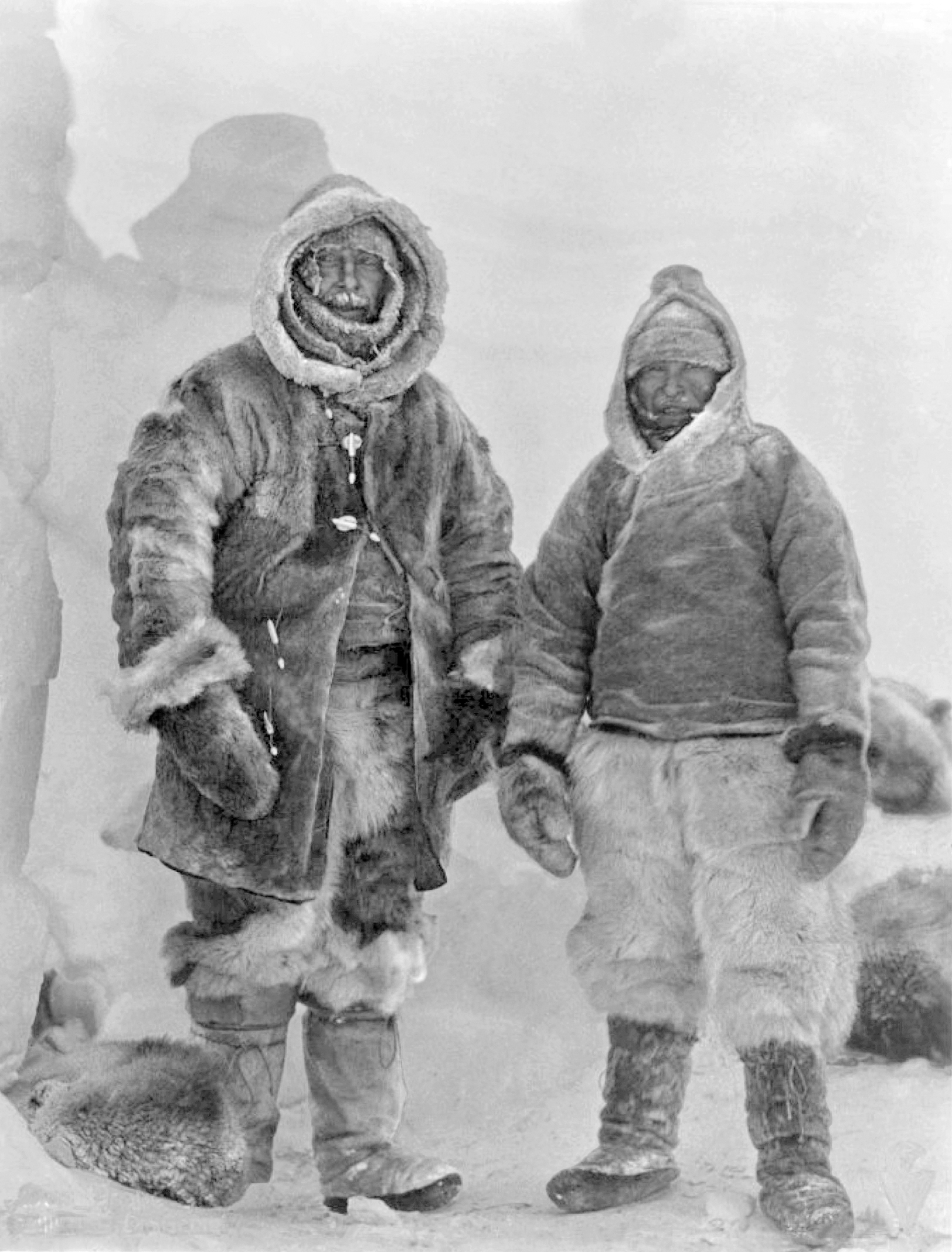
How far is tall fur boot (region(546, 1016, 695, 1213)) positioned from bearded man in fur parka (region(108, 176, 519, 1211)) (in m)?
0.21

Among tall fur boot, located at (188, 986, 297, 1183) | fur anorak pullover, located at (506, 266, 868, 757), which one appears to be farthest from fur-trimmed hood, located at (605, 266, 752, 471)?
tall fur boot, located at (188, 986, 297, 1183)

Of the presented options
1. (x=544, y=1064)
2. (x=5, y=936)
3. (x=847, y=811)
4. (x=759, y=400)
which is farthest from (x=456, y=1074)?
(x=759, y=400)

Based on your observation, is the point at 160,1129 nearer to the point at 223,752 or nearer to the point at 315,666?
the point at 223,752

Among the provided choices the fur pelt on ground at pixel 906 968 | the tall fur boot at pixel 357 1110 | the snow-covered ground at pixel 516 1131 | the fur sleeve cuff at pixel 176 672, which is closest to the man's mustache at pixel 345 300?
the fur sleeve cuff at pixel 176 672

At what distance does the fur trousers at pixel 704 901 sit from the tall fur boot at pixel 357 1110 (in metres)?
0.32

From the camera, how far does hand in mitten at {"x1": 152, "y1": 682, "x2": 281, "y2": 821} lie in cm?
230

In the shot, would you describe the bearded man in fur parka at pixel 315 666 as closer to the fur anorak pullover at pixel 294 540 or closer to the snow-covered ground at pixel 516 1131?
the fur anorak pullover at pixel 294 540

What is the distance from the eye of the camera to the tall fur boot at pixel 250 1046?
94.1 inches

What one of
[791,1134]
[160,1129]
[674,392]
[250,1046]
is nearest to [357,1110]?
[250,1046]

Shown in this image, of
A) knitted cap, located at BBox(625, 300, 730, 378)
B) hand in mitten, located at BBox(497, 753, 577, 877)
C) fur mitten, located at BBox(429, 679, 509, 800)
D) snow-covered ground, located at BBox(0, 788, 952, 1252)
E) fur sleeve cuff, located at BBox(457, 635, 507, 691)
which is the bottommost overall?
snow-covered ground, located at BBox(0, 788, 952, 1252)

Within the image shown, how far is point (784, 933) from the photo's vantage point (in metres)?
2.26

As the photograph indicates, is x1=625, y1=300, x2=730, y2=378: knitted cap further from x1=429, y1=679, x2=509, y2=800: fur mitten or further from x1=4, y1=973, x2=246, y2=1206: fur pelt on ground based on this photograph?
x1=4, y1=973, x2=246, y2=1206: fur pelt on ground

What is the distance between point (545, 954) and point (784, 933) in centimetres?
96

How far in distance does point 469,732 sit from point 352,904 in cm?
30
